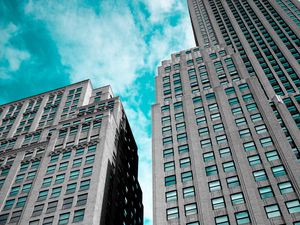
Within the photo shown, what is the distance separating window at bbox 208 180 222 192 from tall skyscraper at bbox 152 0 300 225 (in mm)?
146

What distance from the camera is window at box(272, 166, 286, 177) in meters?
45.5

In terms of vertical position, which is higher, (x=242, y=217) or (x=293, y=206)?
(x=293, y=206)

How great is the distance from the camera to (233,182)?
4712 centimetres

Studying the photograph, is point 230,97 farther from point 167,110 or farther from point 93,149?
point 93,149

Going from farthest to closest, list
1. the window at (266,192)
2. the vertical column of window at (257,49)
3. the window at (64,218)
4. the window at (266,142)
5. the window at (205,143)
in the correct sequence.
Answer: the vertical column of window at (257,49), the window at (205,143), the window at (64,218), the window at (266,142), the window at (266,192)

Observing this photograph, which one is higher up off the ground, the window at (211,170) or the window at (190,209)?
the window at (211,170)

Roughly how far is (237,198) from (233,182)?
292cm

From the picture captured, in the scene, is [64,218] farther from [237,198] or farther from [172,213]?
[237,198]

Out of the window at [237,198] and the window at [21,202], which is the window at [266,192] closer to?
the window at [237,198]

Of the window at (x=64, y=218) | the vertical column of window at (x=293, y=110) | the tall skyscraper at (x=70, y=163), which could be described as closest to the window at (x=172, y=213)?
the tall skyscraper at (x=70, y=163)

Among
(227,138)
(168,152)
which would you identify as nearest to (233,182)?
(227,138)

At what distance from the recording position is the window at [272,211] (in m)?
40.6

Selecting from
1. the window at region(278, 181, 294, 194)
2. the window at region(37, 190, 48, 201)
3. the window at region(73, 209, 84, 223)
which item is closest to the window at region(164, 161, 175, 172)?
the window at region(73, 209, 84, 223)

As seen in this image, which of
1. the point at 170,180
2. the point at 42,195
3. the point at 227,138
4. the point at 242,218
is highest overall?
the point at 227,138
